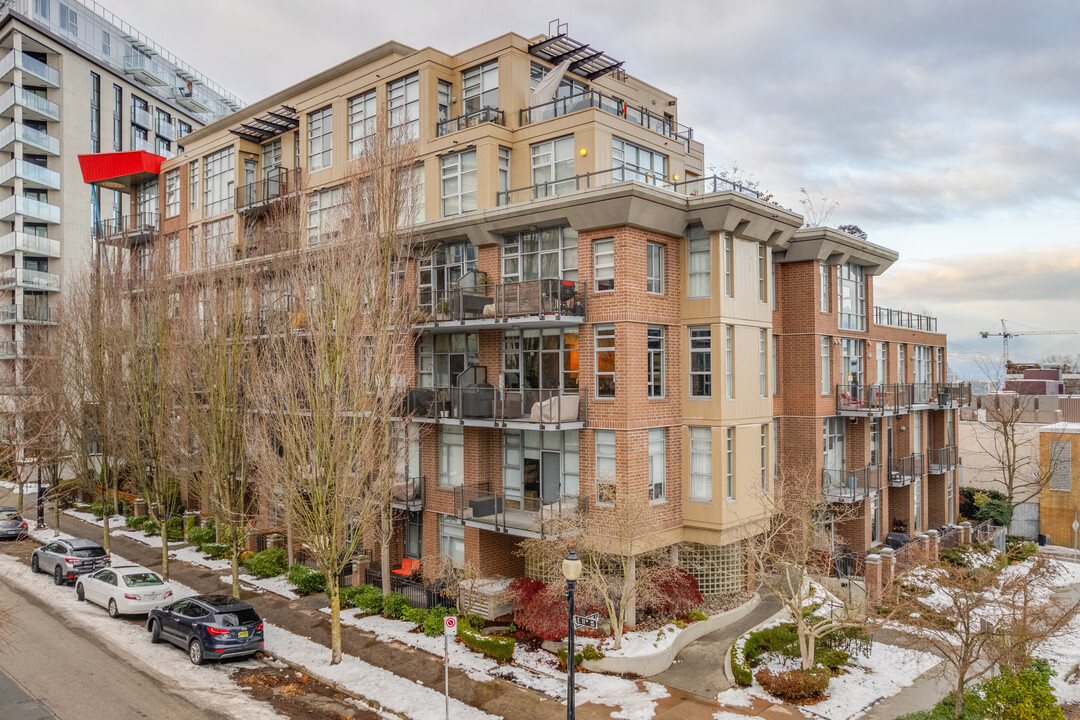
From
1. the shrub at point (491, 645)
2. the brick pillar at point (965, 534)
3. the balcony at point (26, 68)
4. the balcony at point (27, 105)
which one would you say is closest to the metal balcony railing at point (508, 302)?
the shrub at point (491, 645)

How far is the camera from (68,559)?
26594 millimetres

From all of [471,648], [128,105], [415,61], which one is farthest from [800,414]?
[128,105]

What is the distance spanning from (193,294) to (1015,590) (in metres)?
29.4

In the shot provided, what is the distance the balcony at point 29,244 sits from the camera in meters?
54.9

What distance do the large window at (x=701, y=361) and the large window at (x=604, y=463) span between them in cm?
350

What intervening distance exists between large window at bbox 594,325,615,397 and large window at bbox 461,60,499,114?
33.2ft

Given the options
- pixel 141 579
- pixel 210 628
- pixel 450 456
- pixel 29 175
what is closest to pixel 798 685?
pixel 450 456

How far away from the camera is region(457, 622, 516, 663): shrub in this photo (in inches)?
758

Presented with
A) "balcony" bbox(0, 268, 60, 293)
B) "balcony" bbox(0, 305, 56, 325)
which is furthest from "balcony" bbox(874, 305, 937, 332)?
"balcony" bbox(0, 268, 60, 293)

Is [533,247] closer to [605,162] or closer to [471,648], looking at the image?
[605,162]

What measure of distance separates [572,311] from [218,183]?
2502 cm

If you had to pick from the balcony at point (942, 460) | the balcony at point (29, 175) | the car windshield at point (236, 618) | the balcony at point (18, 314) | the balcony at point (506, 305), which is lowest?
the car windshield at point (236, 618)

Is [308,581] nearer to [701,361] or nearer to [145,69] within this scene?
[701,361]

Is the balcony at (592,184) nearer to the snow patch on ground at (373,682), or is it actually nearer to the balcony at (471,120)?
the balcony at (471,120)
